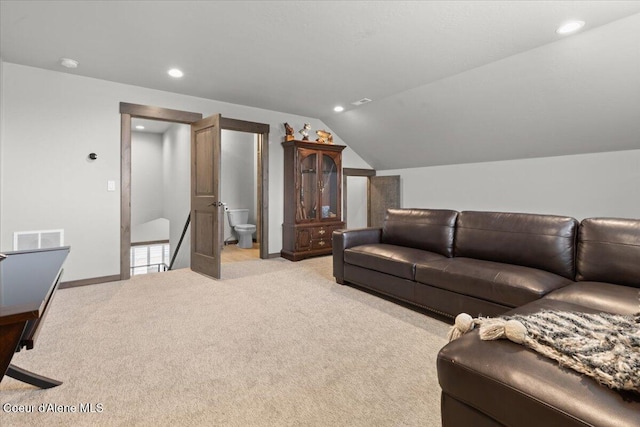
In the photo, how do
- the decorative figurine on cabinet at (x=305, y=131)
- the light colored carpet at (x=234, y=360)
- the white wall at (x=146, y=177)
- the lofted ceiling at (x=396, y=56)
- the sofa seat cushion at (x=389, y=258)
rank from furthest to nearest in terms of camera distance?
the white wall at (x=146, y=177), the decorative figurine on cabinet at (x=305, y=131), the sofa seat cushion at (x=389, y=258), the lofted ceiling at (x=396, y=56), the light colored carpet at (x=234, y=360)

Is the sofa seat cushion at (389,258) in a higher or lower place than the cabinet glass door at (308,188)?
lower

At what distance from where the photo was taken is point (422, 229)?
133 inches

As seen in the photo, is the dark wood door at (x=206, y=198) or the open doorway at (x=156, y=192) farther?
the open doorway at (x=156, y=192)

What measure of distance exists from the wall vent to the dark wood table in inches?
73.2

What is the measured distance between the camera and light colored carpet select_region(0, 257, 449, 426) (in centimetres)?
151

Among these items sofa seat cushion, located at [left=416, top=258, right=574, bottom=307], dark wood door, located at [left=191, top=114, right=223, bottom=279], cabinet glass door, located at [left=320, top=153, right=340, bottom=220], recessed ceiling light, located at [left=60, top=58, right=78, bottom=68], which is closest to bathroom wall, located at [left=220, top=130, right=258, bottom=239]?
cabinet glass door, located at [left=320, top=153, right=340, bottom=220]

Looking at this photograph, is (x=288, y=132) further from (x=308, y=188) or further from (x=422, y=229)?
(x=422, y=229)

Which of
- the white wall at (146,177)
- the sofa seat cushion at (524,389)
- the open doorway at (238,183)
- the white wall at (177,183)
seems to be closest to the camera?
the sofa seat cushion at (524,389)

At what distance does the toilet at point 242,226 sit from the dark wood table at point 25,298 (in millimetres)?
4272

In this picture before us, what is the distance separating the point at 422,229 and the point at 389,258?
0.62 metres

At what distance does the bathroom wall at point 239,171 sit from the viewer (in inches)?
276

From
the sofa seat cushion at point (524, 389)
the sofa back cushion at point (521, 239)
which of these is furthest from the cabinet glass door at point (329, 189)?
the sofa seat cushion at point (524, 389)

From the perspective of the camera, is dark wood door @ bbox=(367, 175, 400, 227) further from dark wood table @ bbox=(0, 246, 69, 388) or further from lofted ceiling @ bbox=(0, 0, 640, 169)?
dark wood table @ bbox=(0, 246, 69, 388)

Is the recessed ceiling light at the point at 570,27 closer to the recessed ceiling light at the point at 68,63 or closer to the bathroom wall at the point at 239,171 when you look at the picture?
the recessed ceiling light at the point at 68,63
